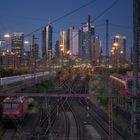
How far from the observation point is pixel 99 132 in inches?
863

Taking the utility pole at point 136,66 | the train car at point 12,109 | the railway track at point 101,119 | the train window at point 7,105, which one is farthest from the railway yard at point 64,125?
the utility pole at point 136,66

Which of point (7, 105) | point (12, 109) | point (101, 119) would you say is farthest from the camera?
point (101, 119)

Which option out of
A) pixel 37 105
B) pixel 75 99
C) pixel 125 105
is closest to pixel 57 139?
pixel 125 105

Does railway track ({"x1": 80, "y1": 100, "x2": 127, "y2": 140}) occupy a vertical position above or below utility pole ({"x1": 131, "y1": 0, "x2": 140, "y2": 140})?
below

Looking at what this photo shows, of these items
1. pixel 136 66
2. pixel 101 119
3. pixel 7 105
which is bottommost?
pixel 101 119

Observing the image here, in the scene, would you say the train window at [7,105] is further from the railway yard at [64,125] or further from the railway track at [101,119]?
the railway track at [101,119]

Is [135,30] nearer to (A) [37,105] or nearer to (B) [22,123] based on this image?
(B) [22,123]

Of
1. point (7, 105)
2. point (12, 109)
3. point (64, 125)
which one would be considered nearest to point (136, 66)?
point (64, 125)

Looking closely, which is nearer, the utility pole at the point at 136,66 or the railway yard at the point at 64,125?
the utility pole at the point at 136,66

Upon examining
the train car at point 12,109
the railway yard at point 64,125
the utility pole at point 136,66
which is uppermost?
the utility pole at point 136,66

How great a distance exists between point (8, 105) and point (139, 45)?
46.3 feet

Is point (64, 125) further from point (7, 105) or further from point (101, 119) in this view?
point (7, 105)

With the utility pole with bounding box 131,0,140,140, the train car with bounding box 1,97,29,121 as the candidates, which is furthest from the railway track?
the utility pole with bounding box 131,0,140,140

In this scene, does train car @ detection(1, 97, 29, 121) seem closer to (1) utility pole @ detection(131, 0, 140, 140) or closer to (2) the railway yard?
(2) the railway yard
